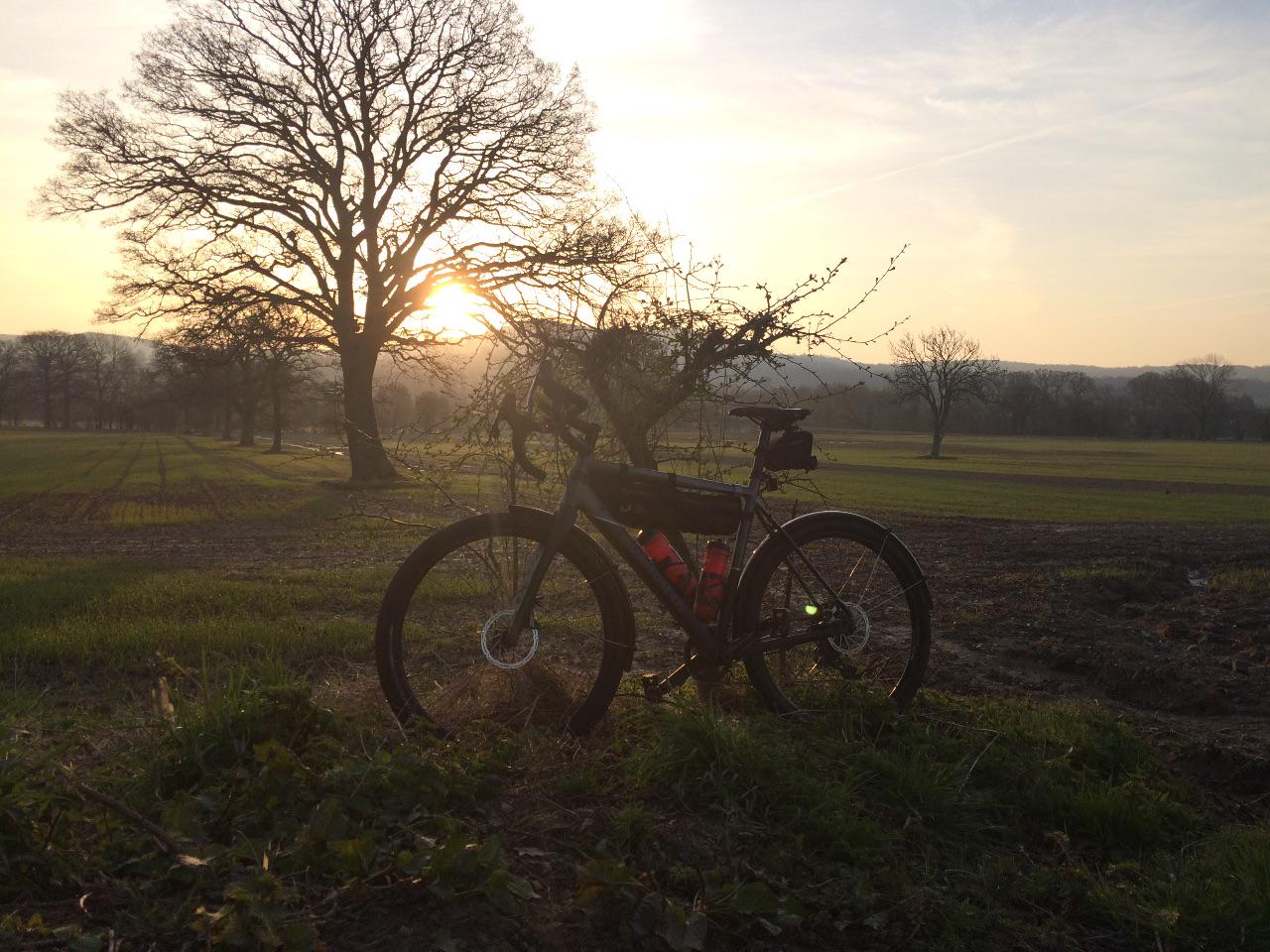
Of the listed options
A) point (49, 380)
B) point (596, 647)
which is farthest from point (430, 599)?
point (49, 380)

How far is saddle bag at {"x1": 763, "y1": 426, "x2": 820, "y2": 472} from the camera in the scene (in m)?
4.29

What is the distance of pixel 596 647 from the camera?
4.00 metres

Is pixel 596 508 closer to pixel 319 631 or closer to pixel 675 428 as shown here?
pixel 675 428

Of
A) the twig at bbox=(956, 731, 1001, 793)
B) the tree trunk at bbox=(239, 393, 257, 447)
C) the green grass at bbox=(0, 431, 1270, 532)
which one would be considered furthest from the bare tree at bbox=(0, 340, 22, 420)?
the twig at bbox=(956, 731, 1001, 793)

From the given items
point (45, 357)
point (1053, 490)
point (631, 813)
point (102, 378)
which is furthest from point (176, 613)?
point (102, 378)

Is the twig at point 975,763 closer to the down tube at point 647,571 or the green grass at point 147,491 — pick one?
the down tube at point 647,571

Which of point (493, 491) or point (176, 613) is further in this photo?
point (176, 613)

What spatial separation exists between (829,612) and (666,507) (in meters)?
0.94

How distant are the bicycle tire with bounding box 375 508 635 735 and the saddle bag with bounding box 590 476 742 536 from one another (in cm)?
24

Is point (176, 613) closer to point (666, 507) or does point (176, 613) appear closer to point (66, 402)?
point (666, 507)

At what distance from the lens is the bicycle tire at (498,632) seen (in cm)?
377

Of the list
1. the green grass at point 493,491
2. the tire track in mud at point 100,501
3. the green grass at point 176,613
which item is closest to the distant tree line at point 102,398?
the green grass at point 493,491

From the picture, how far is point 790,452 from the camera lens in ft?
14.1

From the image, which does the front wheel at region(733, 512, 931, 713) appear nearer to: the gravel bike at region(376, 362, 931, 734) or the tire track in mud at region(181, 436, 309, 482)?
the gravel bike at region(376, 362, 931, 734)
